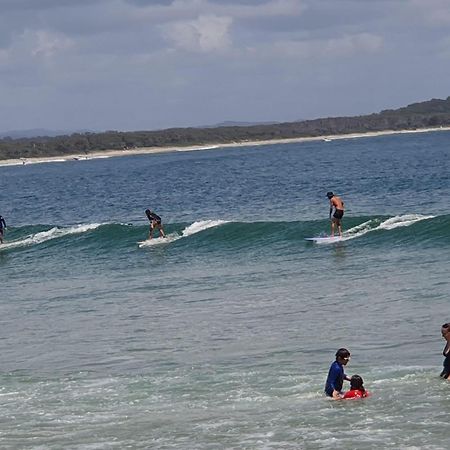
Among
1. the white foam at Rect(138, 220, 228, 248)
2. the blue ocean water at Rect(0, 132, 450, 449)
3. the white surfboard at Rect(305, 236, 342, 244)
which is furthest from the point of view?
the white foam at Rect(138, 220, 228, 248)

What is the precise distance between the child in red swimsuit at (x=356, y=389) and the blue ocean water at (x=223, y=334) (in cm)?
15

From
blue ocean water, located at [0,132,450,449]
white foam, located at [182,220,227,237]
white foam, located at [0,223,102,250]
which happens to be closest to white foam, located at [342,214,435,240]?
blue ocean water, located at [0,132,450,449]

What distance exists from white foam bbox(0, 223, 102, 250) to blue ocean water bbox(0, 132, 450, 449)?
0.15 meters

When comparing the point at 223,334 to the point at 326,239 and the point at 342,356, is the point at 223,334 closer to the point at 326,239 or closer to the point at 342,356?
the point at 342,356

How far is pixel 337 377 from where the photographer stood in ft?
53.8

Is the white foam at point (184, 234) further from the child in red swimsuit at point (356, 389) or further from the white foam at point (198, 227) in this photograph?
the child in red swimsuit at point (356, 389)

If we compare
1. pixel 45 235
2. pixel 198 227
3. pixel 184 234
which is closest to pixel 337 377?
pixel 184 234

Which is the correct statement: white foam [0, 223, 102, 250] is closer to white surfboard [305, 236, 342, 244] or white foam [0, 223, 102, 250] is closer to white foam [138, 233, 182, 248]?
white foam [138, 233, 182, 248]

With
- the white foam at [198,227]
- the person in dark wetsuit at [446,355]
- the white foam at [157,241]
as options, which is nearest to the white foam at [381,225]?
the white foam at [198,227]

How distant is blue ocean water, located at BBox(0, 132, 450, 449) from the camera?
15643mm

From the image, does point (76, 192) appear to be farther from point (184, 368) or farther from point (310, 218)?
point (184, 368)

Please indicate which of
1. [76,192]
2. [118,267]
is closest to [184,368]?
[118,267]

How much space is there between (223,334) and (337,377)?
569cm

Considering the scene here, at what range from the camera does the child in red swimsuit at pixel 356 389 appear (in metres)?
16.4
